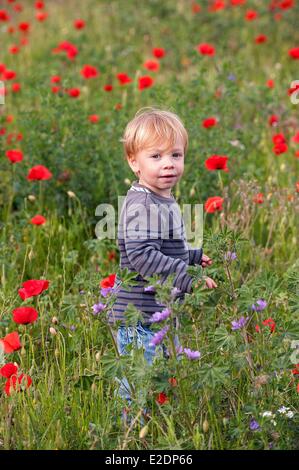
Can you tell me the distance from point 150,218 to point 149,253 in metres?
0.14

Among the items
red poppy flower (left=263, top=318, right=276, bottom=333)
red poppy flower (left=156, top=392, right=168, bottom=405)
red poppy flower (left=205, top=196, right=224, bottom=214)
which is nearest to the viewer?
red poppy flower (left=156, top=392, right=168, bottom=405)

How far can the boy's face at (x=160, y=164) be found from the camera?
2.78 m

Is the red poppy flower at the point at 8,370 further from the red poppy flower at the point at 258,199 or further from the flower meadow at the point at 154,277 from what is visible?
the red poppy flower at the point at 258,199

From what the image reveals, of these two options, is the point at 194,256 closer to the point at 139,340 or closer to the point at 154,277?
the point at 139,340

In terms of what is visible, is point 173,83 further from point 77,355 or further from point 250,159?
point 77,355

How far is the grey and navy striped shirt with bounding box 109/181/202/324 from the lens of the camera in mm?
2686

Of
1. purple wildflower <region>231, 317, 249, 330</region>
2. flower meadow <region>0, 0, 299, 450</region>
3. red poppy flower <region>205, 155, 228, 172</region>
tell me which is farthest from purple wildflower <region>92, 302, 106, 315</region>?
red poppy flower <region>205, 155, 228, 172</region>

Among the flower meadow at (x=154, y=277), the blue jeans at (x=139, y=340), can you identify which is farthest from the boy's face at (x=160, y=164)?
the blue jeans at (x=139, y=340)

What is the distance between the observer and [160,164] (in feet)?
9.12

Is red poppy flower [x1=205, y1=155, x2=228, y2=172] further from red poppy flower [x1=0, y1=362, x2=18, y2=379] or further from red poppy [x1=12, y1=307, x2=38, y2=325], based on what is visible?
red poppy flower [x1=0, y1=362, x2=18, y2=379]

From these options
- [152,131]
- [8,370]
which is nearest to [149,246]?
[152,131]

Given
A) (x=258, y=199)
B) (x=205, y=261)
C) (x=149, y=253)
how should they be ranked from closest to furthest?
1. (x=149, y=253)
2. (x=205, y=261)
3. (x=258, y=199)

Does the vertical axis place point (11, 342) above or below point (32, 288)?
below
